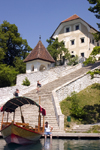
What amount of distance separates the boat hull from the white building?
32.7 m

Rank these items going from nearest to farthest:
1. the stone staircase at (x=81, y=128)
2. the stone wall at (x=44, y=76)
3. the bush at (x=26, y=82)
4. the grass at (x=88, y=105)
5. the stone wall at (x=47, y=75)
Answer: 1. the stone staircase at (x=81, y=128)
2. the grass at (x=88, y=105)
3. the stone wall at (x=44, y=76)
4. the stone wall at (x=47, y=75)
5. the bush at (x=26, y=82)

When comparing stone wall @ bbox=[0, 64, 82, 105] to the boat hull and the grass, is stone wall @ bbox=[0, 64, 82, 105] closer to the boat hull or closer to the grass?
the grass

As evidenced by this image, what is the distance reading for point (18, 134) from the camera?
11.6m

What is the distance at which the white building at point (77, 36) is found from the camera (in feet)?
140

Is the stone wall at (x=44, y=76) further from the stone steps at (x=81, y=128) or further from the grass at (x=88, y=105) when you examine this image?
the stone steps at (x=81, y=128)

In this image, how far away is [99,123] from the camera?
1650 cm

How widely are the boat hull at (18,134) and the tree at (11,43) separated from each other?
30.6 m

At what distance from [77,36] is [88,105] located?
26505 mm

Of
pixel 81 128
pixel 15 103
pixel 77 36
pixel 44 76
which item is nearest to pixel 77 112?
pixel 81 128

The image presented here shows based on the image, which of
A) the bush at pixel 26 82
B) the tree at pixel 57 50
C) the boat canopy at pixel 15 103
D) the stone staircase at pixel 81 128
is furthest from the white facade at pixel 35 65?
the boat canopy at pixel 15 103

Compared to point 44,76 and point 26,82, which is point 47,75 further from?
point 26,82

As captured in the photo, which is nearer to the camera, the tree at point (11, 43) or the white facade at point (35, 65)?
the white facade at point (35, 65)

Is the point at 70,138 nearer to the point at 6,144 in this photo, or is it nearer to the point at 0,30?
the point at 6,144

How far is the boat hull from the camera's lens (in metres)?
11.5
